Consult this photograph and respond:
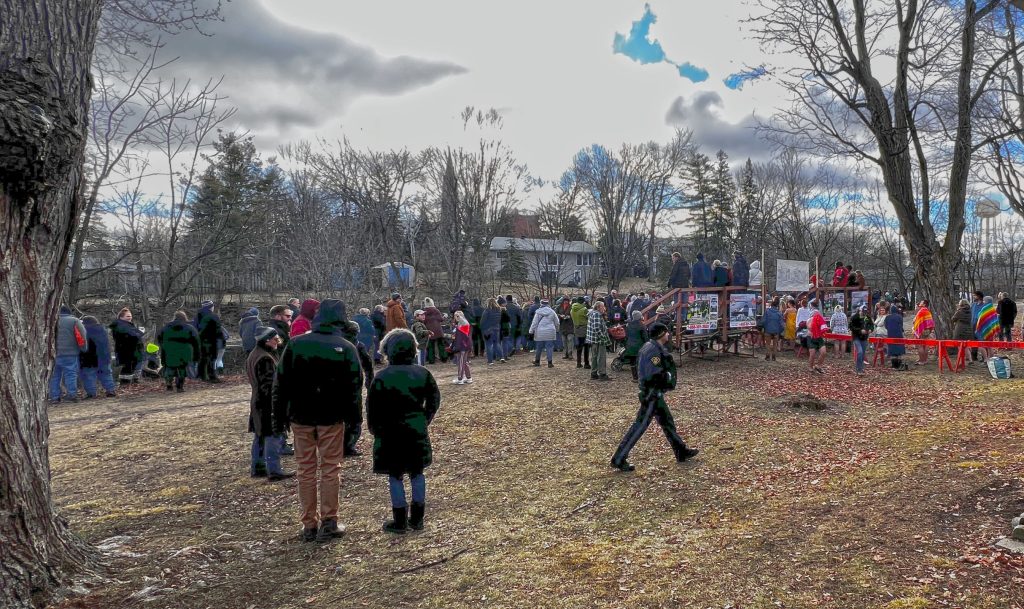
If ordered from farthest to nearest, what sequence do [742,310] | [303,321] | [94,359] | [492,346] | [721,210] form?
[721,210], [492,346], [742,310], [94,359], [303,321]

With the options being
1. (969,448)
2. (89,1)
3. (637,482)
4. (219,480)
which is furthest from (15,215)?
(969,448)

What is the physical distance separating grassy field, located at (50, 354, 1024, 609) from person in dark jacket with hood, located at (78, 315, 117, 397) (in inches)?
134

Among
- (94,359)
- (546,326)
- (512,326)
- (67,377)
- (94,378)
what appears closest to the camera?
(67,377)

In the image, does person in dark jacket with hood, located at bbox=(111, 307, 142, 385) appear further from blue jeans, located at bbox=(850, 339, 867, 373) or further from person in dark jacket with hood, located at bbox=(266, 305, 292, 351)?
blue jeans, located at bbox=(850, 339, 867, 373)

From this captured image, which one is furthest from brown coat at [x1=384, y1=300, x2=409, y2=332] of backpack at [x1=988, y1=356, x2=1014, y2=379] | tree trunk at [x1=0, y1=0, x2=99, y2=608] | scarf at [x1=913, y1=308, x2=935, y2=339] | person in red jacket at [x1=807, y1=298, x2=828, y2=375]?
scarf at [x1=913, y1=308, x2=935, y2=339]

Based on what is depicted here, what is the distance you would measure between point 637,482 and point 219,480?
473 cm

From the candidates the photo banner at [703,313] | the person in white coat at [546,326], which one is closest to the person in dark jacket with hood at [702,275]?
the photo banner at [703,313]

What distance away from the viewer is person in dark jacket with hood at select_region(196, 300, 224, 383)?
13883mm

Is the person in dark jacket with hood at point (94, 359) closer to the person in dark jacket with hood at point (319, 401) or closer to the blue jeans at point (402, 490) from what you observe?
the person in dark jacket with hood at point (319, 401)

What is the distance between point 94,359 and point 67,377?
0.57 m

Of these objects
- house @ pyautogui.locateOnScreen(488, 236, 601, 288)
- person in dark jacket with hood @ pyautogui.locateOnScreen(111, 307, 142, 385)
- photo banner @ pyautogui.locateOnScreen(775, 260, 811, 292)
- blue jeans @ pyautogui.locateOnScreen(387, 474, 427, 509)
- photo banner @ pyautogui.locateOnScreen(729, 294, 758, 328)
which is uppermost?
house @ pyautogui.locateOnScreen(488, 236, 601, 288)

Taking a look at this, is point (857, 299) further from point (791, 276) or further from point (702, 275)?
point (702, 275)

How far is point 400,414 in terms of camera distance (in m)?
4.68

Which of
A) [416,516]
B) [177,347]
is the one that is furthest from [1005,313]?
[177,347]
